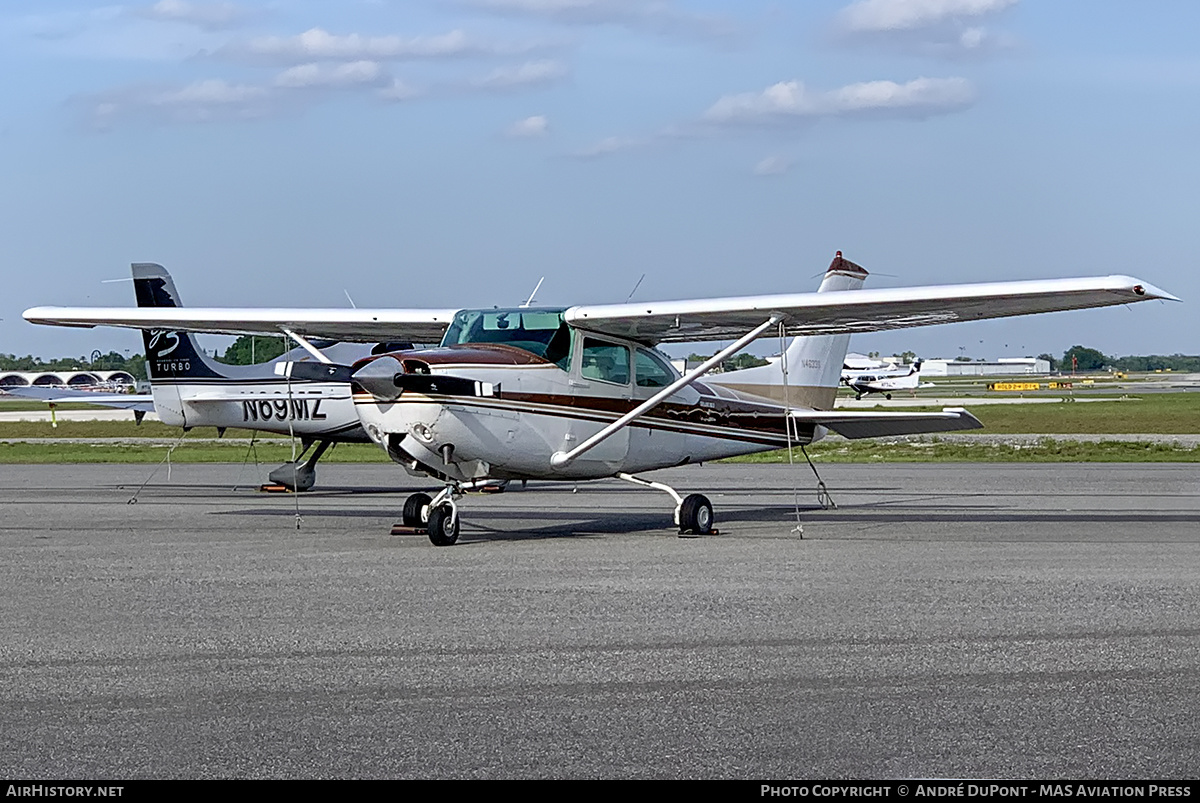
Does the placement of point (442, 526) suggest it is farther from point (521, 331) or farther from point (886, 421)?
point (886, 421)

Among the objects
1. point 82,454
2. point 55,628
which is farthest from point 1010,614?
point 82,454

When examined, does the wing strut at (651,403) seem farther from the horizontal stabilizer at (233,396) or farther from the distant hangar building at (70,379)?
the distant hangar building at (70,379)

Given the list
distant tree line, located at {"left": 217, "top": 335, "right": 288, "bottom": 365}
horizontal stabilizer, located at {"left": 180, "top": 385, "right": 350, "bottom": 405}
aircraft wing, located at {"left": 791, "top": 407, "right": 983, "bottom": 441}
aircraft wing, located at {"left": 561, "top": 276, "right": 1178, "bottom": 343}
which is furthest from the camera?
distant tree line, located at {"left": 217, "top": 335, "right": 288, "bottom": 365}

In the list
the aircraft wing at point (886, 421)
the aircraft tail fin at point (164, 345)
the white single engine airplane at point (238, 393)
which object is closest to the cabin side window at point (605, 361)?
→ the aircraft wing at point (886, 421)

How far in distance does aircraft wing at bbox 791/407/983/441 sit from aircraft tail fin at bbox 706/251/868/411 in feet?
1.28

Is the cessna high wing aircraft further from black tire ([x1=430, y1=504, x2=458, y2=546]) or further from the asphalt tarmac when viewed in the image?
the asphalt tarmac

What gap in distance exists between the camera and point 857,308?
14305 mm

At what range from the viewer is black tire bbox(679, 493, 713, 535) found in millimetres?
14836

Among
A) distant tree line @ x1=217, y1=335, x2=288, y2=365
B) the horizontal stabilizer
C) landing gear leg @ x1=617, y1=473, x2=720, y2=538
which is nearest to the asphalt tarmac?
landing gear leg @ x1=617, y1=473, x2=720, y2=538

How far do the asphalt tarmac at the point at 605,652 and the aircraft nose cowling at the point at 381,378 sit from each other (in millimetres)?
1490

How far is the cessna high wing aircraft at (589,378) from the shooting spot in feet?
44.6

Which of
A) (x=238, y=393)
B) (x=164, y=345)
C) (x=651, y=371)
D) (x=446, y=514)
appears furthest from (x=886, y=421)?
(x=164, y=345)

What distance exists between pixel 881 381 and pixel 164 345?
8805cm
